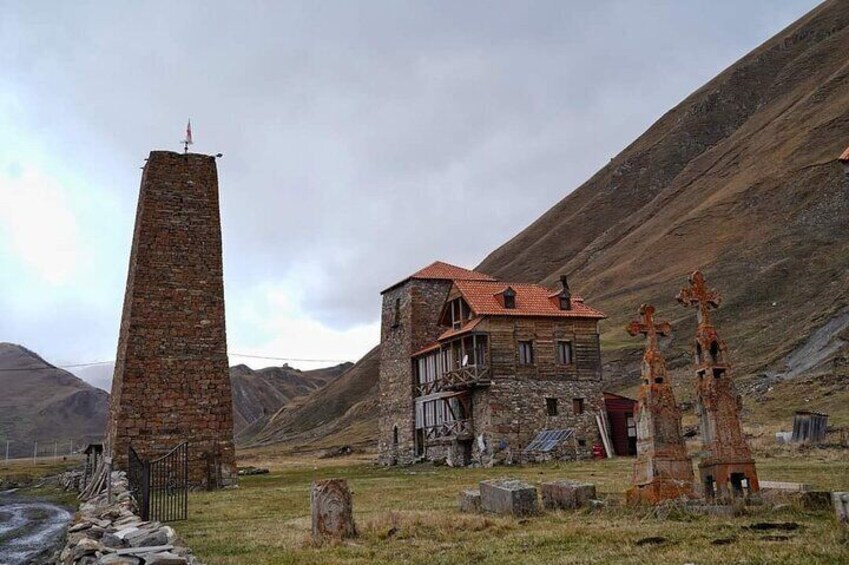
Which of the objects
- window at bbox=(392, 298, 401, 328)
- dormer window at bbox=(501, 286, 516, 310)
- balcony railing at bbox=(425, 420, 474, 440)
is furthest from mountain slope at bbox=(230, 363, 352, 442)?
dormer window at bbox=(501, 286, 516, 310)

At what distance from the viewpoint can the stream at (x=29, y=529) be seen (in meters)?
12.9

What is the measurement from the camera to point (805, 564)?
730 cm

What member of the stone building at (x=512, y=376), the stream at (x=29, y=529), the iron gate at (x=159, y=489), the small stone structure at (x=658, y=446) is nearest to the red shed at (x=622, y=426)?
the stone building at (x=512, y=376)

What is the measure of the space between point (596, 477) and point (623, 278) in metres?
69.5

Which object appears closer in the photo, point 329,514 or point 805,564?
point 805,564

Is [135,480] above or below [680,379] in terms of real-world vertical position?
below

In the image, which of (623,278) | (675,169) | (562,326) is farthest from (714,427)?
(675,169)

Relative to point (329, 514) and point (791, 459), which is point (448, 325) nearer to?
point (791, 459)

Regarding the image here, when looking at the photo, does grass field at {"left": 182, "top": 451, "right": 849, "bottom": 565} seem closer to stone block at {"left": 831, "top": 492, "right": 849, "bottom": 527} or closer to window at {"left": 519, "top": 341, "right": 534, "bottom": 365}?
stone block at {"left": 831, "top": 492, "right": 849, "bottom": 527}

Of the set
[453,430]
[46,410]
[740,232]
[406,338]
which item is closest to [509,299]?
[453,430]

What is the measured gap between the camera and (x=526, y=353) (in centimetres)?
3744

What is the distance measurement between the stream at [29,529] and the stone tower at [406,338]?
75.4 feet

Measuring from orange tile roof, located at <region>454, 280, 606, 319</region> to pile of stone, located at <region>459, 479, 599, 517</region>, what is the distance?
23.2 metres

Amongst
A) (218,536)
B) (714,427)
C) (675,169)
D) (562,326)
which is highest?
(675,169)
